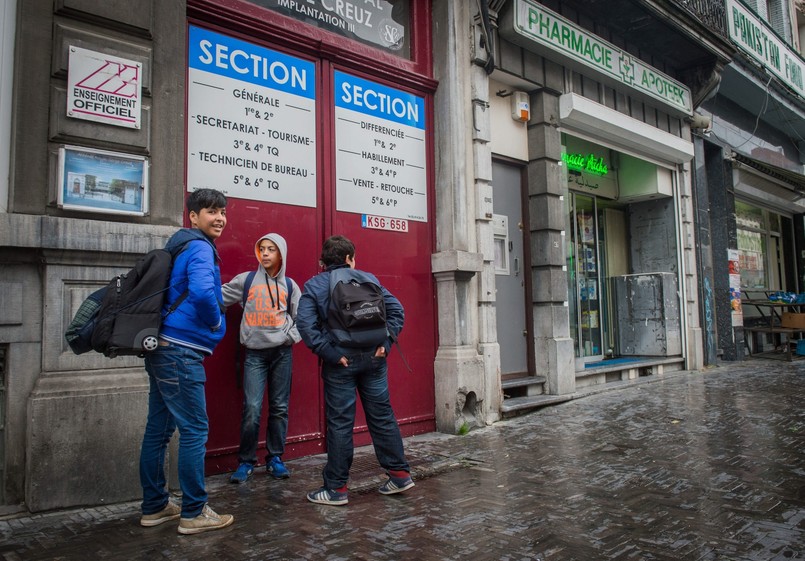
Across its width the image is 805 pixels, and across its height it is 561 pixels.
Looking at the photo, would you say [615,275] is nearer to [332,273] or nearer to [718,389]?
[718,389]

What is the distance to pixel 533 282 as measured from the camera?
7.93 meters

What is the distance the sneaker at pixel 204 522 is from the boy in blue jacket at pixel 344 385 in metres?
0.66

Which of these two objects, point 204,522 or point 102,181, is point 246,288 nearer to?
point 102,181

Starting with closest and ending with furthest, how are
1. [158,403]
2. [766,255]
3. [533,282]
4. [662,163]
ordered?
1. [158,403]
2. [533,282]
3. [662,163]
4. [766,255]

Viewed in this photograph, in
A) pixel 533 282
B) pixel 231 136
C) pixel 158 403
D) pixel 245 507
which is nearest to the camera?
pixel 158 403

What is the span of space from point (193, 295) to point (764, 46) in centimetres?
1400

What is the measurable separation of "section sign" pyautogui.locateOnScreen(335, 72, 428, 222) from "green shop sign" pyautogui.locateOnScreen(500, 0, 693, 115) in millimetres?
1797

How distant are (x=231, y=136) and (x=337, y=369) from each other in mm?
2281

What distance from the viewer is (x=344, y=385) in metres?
3.97

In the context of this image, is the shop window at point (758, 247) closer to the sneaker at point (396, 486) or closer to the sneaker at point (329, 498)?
the sneaker at point (396, 486)

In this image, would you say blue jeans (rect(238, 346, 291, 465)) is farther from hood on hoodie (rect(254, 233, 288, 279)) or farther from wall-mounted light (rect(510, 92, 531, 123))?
wall-mounted light (rect(510, 92, 531, 123))

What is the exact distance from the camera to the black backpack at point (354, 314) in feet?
12.8

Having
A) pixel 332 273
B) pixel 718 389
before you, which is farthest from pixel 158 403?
pixel 718 389

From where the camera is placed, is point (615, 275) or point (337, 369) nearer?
point (337, 369)
